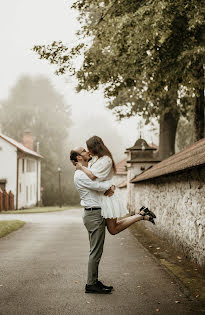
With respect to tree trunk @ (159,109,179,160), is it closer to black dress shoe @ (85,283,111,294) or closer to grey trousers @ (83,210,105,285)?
grey trousers @ (83,210,105,285)

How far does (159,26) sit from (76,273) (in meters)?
6.28

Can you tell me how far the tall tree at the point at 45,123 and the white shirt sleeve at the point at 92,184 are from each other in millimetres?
50854

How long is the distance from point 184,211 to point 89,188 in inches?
135

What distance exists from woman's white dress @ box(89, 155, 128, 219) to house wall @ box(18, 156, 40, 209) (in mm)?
39604

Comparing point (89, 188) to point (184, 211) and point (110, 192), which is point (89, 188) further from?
point (184, 211)

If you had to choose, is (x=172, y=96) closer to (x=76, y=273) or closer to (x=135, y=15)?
(x=135, y=15)

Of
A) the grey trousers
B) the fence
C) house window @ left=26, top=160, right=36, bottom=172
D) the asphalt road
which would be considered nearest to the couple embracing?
the grey trousers

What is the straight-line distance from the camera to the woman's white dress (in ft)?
20.0

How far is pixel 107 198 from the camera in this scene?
6211mm

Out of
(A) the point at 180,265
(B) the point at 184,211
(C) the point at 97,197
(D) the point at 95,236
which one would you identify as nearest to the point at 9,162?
(B) the point at 184,211

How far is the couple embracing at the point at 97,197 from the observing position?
6070 mm

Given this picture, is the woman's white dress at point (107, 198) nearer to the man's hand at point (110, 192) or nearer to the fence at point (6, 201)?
the man's hand at point (110, 192)

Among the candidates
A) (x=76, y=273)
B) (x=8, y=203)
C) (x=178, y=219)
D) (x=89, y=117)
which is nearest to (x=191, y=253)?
(x=178, y=219)

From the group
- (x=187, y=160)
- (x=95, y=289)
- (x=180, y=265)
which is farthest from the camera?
(x=187, y=160)
